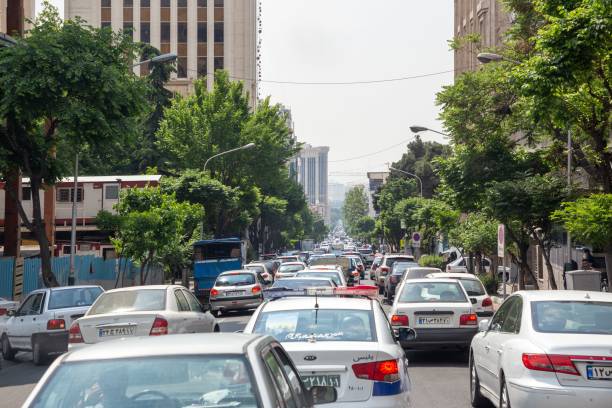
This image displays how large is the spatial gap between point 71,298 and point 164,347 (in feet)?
49.6

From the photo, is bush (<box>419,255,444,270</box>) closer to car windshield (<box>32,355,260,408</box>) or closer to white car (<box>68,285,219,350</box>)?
white car (<box>68,285,219,350</box>)

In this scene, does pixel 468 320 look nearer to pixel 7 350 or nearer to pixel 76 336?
pixel 76 336

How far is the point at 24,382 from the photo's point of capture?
53.5 ft

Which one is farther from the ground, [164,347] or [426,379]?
[164,347]

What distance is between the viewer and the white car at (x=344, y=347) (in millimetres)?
8250

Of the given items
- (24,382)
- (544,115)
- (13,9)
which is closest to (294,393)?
(24,382)

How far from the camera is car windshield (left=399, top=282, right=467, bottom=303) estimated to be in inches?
709

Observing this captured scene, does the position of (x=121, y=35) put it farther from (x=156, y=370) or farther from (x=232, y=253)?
(x=156, y=370)

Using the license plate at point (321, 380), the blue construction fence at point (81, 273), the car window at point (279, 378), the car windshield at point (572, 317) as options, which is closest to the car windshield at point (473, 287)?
the car windshield at point (572, 317)

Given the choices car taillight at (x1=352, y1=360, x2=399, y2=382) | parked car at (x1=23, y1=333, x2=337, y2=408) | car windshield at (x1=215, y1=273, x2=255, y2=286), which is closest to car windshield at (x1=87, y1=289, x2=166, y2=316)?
car taillight at (x1=352, y1=360, x2=399, y2=382)

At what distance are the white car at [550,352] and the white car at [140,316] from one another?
562 cm

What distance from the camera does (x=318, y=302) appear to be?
990cm

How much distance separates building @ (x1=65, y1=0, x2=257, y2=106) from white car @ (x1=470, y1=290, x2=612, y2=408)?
85.9 m

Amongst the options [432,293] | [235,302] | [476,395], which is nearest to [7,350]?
[432,293]
